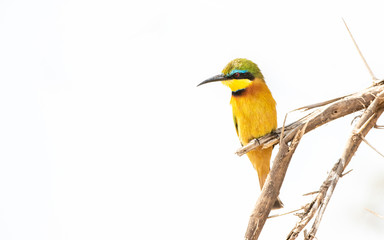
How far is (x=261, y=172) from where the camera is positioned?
9.55 ft

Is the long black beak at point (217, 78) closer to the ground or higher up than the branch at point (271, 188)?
higher up

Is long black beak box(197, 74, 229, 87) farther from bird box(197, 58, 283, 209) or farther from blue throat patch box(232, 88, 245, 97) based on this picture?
blue throat patch box(232, 88, 245, 97)

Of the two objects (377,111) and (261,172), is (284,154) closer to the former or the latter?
(377,111)

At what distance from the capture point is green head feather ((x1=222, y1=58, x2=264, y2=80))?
10.1ft

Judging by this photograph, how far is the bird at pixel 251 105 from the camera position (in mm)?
2900

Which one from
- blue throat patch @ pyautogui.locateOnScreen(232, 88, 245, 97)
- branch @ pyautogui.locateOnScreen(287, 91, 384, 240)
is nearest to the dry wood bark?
branch @ pyautogui.locateOnScreen(287, 91, 384, 240)

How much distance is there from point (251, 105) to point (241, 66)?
28cm

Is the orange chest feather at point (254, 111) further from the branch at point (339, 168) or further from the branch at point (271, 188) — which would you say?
the branch at point (339, 168)

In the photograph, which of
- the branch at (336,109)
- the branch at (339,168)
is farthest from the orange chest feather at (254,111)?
the branch at (339,168)

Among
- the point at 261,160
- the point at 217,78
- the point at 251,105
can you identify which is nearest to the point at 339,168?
the point at 261,160

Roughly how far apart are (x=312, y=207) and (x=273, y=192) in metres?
0.21

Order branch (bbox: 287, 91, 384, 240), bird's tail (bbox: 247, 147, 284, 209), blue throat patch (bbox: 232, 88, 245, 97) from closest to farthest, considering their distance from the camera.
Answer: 1. branch (bbox: 287, 91, 384, 240)
2. bird's tail (bbox: 247, 147, 284, 209)
3. blue throat patch (bbox: 232, 88, 245, 97)

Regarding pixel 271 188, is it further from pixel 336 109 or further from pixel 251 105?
pixel 251 105

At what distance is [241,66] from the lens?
308cm
